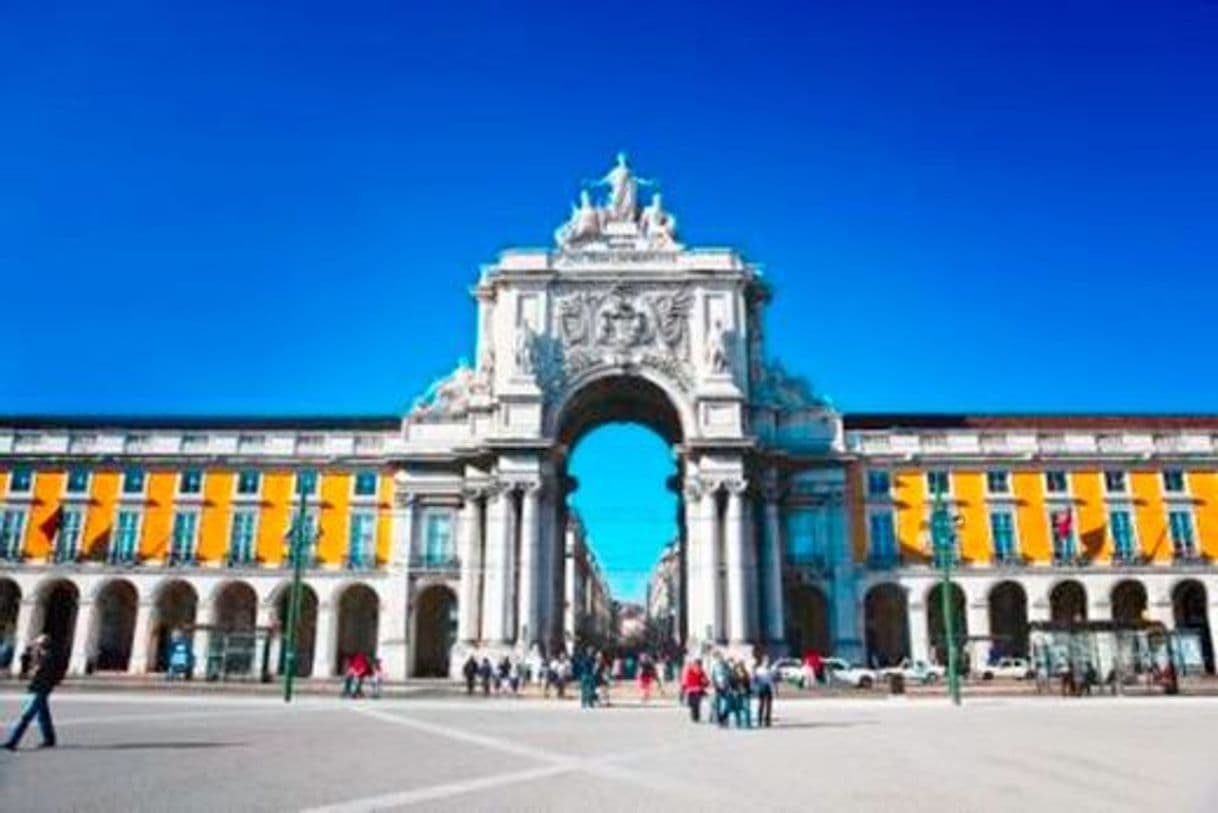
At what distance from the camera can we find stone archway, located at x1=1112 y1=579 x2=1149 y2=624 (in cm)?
5978

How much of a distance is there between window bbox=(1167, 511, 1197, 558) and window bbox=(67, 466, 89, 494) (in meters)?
63.8

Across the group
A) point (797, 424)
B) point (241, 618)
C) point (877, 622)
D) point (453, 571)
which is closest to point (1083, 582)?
point (877, 622)

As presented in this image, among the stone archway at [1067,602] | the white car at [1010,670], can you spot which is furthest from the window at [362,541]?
the stone archway at [1067,602]

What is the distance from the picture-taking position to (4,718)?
22.5 meters

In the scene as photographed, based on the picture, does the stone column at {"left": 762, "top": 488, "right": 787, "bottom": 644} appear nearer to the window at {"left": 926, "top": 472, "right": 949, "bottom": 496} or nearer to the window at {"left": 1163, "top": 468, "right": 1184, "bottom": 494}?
the window at {"left": 926, "top": 472, "right": 949, "bottom": 496}

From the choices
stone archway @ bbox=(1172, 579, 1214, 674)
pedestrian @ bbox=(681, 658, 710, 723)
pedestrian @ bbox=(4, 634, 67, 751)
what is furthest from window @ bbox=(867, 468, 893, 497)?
pedestrian @ bbox=(4, 634, 67, 751)

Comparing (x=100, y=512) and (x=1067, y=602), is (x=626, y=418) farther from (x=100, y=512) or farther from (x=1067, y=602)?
(x=100, y=512)

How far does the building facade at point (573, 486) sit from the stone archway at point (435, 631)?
0.55 feet

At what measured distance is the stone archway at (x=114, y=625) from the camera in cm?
6028

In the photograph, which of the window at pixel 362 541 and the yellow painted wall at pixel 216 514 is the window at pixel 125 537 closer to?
the yellow painted wall at pixel 216 514

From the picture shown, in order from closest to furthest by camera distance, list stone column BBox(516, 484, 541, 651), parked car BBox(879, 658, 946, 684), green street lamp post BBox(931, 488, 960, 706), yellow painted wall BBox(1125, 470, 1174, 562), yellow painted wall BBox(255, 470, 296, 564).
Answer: green street lamp post BBox(931, 488, 960, 706), parked car BBox(879, 658, 946, 684), stone column BBox(516, 484, 541, 651), yellow painted wall BBox(1125, 470, 1174, 562), yellow painted wall BBox(255, 470, 296, 564)

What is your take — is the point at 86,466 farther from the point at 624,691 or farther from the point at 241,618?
the point at 624,691

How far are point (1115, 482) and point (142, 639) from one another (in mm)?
57038

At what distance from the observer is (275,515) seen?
202ft
